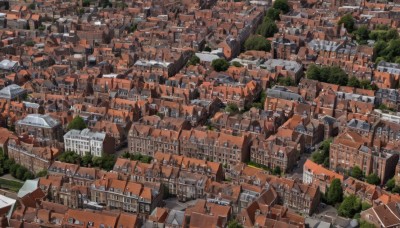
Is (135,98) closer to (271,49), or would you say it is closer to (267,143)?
(267,143)

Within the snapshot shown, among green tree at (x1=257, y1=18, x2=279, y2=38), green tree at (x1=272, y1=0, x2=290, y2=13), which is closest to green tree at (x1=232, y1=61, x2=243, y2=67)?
green tree at (x1=257, y1=18, x2=279, y2=38)

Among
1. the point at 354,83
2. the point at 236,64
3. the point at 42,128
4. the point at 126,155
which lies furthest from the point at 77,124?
the point at 354,83

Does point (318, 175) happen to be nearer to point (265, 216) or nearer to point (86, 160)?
point (265, 216)

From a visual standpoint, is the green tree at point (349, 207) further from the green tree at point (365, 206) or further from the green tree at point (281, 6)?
the green tree at point (281, 6)

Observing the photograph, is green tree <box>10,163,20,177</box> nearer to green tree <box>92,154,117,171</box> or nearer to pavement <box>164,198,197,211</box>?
green tree <box>92,154,117,171</box>

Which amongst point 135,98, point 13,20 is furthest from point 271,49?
point 13,20
